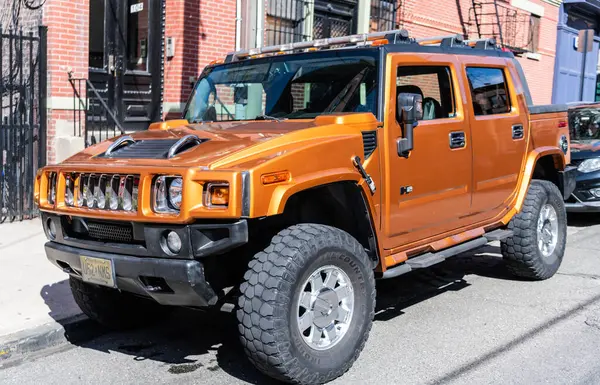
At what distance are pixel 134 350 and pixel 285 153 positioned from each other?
2029mm

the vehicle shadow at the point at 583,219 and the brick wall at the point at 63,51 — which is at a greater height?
the brick wall at the point at 63,51

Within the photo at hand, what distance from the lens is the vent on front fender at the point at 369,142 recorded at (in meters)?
4.52

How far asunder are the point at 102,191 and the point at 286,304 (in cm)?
132

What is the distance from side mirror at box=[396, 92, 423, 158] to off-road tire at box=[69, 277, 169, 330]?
2.09 meters

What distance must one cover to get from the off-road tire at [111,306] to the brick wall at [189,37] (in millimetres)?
5923

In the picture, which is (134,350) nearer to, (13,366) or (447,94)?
(13,366)

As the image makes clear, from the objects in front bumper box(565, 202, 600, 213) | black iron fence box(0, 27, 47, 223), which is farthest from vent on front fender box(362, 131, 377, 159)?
front bumper box(565, 202, 600, 213)

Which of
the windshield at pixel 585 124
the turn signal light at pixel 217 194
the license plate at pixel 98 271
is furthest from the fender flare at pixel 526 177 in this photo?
the windshield at pixel 585 124

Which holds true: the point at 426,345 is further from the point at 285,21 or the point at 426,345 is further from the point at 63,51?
the point at 285,21

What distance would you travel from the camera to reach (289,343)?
12.5 ft

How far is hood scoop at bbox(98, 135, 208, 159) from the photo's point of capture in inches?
162

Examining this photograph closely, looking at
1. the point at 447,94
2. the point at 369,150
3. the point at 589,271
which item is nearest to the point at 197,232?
the point at 369,150

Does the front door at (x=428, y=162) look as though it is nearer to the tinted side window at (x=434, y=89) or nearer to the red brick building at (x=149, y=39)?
the tinted side window at (x=434, y=89)

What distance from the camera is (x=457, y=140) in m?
5.38
